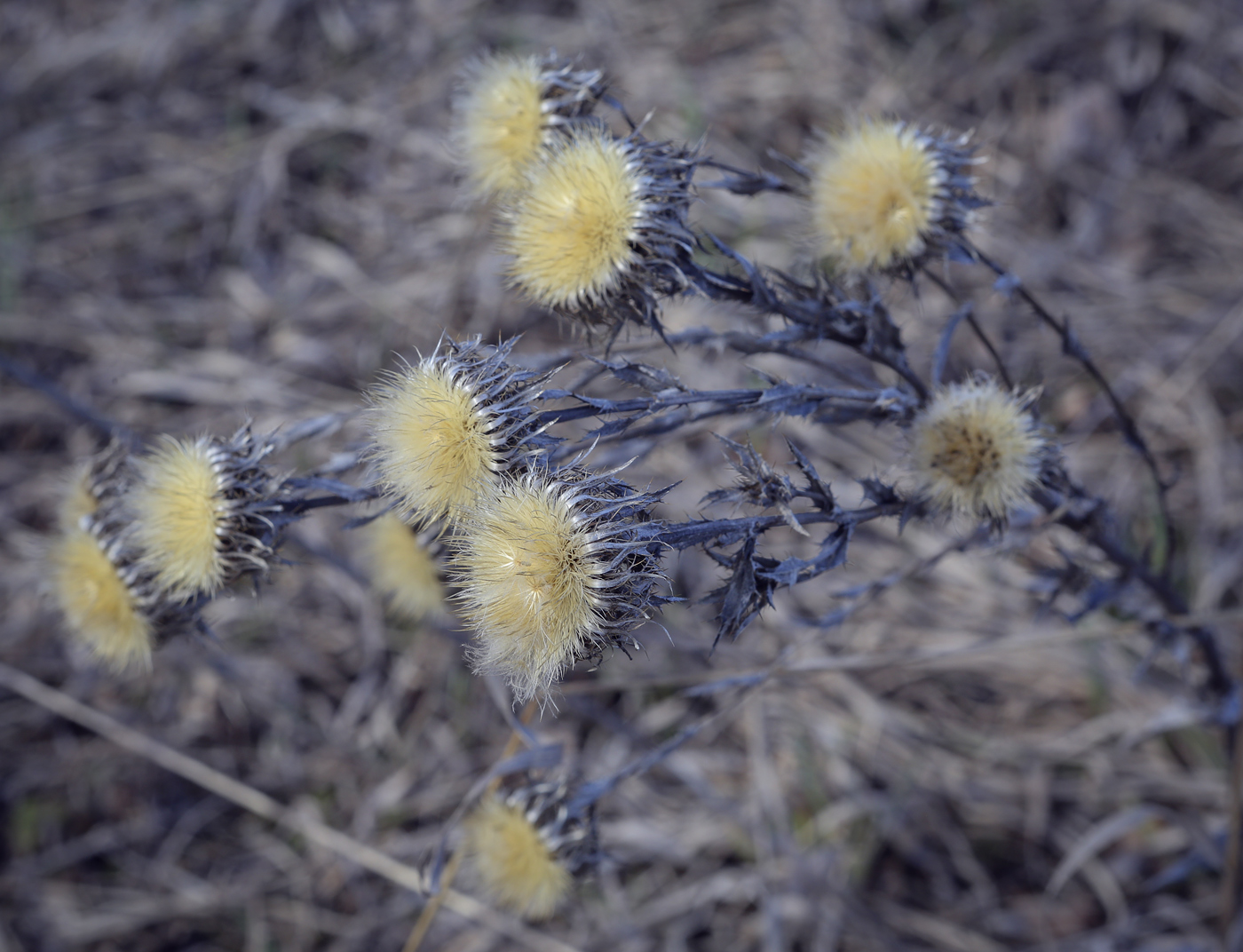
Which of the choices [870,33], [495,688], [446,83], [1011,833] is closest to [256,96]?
[446,83]

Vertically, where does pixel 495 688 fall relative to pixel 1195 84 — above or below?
below

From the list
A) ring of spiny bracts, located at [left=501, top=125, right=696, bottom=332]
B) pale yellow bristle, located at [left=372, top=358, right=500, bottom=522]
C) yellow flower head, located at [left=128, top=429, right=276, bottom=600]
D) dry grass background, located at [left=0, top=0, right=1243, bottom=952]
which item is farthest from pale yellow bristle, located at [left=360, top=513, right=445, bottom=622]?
ring of spiny bracts, located at [left=501, top=125, right=696, bottom=332]

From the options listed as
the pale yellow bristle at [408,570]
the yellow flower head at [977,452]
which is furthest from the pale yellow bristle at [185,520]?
the yellow flower head at [977,452]

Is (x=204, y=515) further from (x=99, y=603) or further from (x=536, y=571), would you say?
(x=536, y=571)

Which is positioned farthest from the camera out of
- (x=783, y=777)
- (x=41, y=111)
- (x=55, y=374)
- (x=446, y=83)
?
(x=41, y=111)

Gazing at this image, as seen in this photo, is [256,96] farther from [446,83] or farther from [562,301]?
[562,301]

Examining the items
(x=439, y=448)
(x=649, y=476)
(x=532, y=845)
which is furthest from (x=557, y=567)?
(x=649, y=476)

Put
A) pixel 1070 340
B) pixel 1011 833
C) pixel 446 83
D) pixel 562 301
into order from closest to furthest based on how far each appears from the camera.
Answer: pixel 562 301, pixel 1070 340, pixel 1011 833, pixel 446 83
